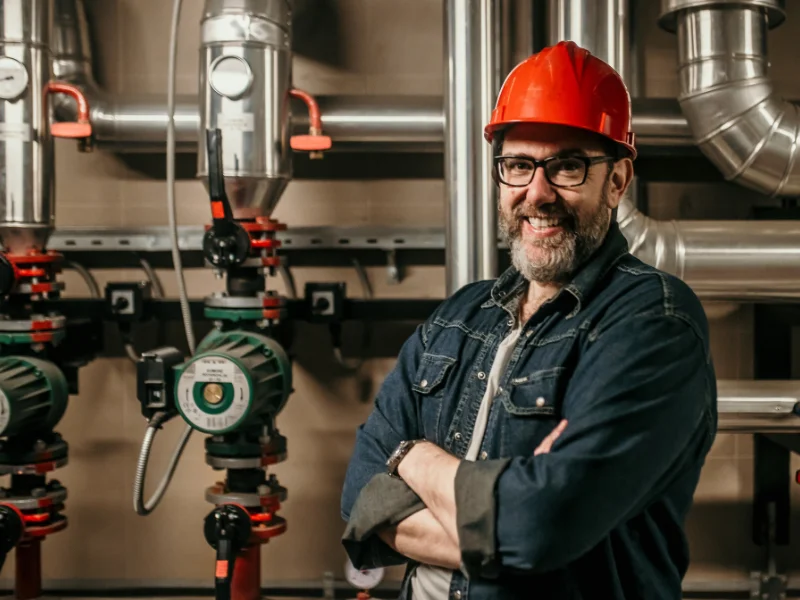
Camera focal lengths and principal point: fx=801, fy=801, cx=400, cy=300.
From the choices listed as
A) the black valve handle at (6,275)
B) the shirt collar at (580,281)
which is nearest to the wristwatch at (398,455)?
the shirt collar at (580,281)

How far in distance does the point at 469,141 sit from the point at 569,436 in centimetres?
108

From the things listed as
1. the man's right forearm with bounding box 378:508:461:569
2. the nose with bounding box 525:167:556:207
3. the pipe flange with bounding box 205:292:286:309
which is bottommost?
the man's right forearm with bounding box 378:508:461:569

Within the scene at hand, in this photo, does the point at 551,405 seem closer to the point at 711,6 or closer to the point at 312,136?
the point at 312,136

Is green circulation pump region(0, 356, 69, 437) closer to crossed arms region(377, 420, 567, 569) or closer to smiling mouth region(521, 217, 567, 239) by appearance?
crossed arms region(377, 420, 567, 569)

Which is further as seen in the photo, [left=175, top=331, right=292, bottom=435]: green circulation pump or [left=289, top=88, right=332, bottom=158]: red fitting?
[left=289, top=88, right=332, bottom=158]: red fitting

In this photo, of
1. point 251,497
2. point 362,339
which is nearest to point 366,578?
point 251,497

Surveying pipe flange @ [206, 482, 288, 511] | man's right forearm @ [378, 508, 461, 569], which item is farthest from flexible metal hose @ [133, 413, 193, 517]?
man's right forearm @ [378, 508, 461, 569]

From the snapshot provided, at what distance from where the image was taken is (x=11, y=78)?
1.88m

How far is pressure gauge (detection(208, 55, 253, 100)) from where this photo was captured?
1848 mm

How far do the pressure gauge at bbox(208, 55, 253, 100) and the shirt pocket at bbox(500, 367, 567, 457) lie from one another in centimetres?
111

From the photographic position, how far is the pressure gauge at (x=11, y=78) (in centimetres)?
188

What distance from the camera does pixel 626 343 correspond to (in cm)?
98

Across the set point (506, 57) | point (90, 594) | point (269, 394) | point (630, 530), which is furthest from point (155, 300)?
point (630, 530)

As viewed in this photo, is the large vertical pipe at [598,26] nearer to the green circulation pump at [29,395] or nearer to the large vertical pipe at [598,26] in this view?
the large vertical pipe at [598,26]
